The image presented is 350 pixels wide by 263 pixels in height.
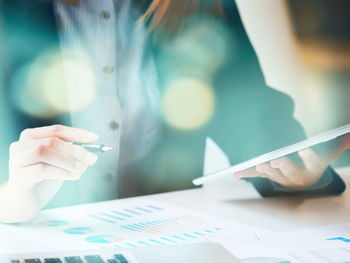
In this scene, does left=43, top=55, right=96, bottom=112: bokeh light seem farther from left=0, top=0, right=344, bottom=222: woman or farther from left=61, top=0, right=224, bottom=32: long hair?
left=61, top=0, right=224, bottom=32: long hair

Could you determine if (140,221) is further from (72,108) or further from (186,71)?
(186,71)

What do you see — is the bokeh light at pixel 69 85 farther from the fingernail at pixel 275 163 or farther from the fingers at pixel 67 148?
the fingernail at pixel 275 163

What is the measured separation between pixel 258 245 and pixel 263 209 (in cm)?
22

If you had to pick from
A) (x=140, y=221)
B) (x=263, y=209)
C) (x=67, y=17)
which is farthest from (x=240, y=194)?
(x=67, y=17)

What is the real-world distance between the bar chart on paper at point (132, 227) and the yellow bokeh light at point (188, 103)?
0.30 meters

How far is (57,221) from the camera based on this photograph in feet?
2.37

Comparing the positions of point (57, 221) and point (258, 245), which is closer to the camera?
point (258, 245)

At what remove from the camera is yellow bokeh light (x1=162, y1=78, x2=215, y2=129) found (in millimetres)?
1062

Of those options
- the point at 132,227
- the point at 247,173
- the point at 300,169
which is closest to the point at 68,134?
the point at 132,227

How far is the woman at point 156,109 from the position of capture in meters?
0.76

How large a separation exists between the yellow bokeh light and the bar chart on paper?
30cm

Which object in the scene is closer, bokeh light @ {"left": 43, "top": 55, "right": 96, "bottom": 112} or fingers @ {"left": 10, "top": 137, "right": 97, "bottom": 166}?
fingers @ {"left": 10, "top": 137, "right": 97, "bottom": 166}

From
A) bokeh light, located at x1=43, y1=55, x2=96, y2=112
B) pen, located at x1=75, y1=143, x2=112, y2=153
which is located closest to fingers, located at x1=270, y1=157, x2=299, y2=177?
pen, located at x1=75, y1=143, x2=112, y2=153

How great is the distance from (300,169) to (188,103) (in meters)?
0.36
